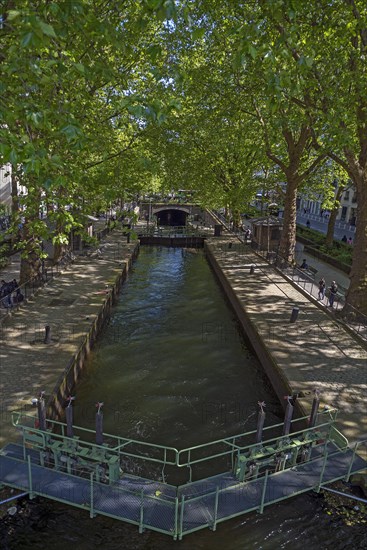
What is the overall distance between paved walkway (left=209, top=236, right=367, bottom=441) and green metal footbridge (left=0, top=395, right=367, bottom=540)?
134cm

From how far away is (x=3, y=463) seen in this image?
9844 mm

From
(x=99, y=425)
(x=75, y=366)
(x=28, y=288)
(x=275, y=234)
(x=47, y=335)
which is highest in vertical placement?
(x=275, y=234)

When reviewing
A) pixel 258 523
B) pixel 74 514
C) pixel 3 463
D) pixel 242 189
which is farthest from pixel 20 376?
pixel 242 189

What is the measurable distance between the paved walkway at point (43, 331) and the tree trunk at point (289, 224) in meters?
12.4

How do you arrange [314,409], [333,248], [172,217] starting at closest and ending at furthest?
[314,409] < [333,248] < [172,217]

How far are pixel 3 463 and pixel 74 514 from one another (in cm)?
212

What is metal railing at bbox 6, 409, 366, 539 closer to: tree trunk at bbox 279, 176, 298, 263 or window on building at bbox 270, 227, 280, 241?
tree trunk at bbox 279, 176, 298, 263

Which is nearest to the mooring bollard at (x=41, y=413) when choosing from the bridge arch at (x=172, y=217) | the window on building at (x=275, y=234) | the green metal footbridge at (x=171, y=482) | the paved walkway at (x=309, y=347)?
the green metal footbridge at (x=171, y=482)

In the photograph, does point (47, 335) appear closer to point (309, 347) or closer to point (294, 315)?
point (309, 347)

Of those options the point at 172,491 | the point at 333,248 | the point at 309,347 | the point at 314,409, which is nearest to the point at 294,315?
the point at 309,347

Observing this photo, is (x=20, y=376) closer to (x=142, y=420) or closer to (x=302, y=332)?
(x=142, y=420)

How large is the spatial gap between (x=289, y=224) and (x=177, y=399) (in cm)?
1883

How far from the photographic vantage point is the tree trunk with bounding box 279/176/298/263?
1154 inches

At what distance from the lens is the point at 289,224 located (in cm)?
2989
